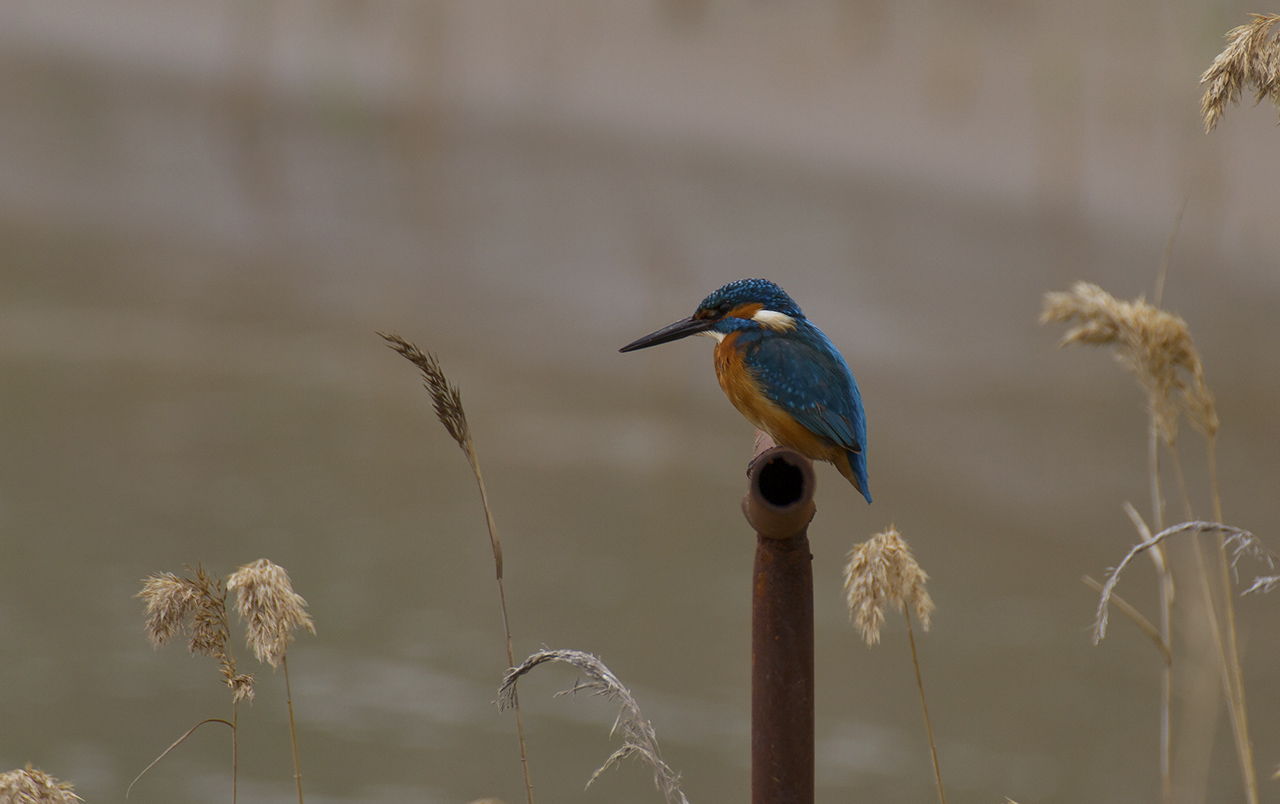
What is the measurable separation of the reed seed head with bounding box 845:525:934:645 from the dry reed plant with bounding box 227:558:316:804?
0.62 metres

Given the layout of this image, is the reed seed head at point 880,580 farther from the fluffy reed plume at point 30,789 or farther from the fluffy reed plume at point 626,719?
Result: the fluffy reed plume at point 30,789

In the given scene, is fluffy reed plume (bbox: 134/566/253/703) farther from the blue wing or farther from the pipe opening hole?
the blue wing

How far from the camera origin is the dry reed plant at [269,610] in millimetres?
1124

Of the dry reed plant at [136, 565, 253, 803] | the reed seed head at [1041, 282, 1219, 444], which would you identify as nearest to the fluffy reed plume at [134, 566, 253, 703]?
the dry reed plant at [136, 565, 253, 803]

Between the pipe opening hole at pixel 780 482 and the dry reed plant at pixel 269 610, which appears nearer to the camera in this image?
the pipe opening hole at pixel 780 482

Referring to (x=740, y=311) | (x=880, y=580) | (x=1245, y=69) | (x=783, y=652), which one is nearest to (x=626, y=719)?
(x=783, y=652)

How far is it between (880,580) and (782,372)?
0.98 ft

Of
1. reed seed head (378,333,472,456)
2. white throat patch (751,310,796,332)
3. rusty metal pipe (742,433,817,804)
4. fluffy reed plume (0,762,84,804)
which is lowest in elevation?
fluffy reed plume (0,762,84,804)

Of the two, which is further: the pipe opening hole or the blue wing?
the blue wing

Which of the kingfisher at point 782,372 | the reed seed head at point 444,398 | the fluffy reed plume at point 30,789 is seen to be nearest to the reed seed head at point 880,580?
the kingfisher at point 782,372

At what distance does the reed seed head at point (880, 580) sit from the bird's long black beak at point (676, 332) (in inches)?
13.6

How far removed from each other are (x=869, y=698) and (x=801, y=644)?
548cm

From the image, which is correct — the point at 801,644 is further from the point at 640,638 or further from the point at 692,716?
the point at 640,638

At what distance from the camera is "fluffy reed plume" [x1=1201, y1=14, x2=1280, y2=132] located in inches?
41.4
